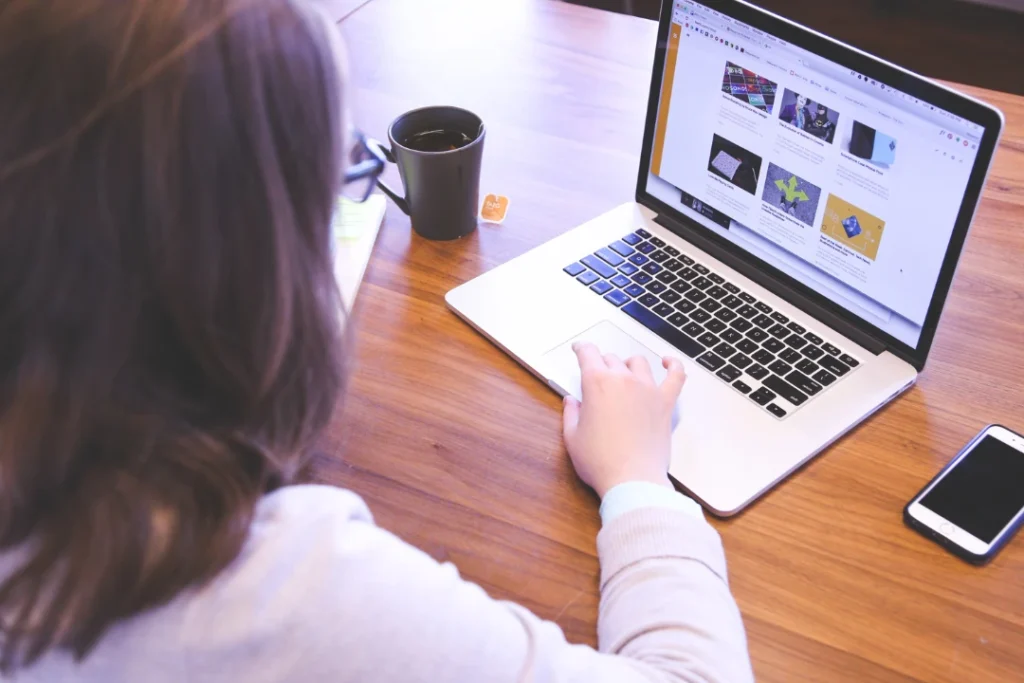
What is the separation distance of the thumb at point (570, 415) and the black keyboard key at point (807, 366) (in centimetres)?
22

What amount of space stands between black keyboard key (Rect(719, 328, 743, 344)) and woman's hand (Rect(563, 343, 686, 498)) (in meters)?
0.08

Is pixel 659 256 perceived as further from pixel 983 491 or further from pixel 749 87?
pixel 983 491

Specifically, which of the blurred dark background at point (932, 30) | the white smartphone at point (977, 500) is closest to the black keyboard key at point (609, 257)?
the white smartphone at point (977, 500)

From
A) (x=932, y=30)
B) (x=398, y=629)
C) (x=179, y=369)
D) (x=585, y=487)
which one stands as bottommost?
(x=932, y=30)

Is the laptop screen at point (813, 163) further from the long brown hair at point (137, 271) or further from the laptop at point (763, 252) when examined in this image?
the long brown hair at point (137, 271)

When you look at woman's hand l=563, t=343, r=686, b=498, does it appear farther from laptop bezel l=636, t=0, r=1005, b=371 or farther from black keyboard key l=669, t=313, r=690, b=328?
laptop bezel l=636, t=0, r=1005, b=371

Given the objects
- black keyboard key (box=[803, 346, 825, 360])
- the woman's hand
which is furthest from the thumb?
black keyboard key (box=[803, 346, 825, 360])

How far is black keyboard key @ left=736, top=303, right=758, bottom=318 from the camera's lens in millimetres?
911

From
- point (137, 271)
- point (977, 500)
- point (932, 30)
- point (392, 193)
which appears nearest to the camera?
point (137, 271)

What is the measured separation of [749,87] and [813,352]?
0.87ft

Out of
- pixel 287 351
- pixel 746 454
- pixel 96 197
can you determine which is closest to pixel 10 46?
pixel 96 197

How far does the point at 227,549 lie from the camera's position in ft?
1.61

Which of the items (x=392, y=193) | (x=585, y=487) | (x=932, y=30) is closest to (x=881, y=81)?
(x=585, y=487)

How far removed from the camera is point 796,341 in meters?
0.88
